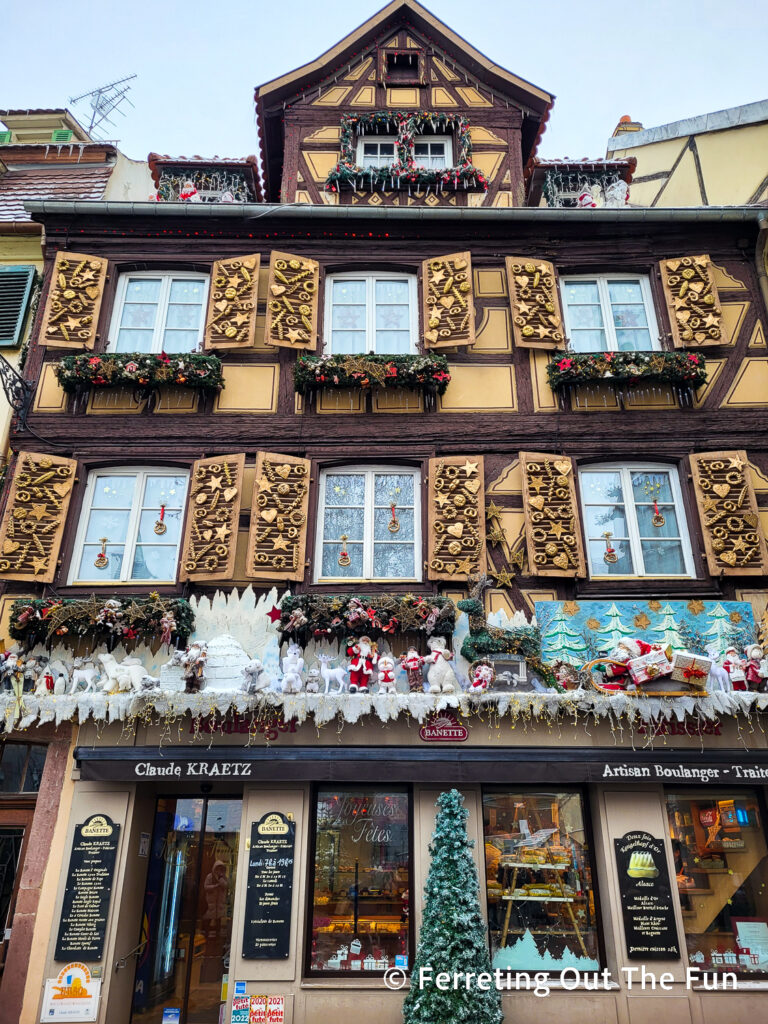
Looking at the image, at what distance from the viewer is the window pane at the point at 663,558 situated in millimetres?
8922

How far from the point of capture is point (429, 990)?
643cm

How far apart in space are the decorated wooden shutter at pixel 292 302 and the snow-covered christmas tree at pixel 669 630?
556cm

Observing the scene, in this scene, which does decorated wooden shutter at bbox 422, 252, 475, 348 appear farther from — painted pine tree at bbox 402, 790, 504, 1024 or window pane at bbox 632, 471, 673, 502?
painted pine tree at bbox 402, 790, 504, 1024

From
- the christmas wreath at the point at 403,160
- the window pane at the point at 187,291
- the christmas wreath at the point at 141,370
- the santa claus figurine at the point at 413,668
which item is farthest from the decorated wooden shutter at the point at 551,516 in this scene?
the window pane at the point at 187,291

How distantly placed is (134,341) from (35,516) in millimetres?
2845

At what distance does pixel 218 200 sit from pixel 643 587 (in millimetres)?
8513

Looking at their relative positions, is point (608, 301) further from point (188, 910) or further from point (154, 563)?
point (188, 910)

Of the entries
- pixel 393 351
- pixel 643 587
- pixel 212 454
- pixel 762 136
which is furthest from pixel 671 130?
pixel 212 454

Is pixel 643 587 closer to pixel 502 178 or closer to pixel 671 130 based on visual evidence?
pixel 502 178

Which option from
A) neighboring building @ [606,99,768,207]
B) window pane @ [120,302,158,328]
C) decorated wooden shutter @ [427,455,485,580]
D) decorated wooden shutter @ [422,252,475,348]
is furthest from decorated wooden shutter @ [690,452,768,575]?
window pane @ [120,302,158,328]

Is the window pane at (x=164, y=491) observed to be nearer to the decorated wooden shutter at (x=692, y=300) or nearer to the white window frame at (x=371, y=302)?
the white window frame at (x=371, y=302)

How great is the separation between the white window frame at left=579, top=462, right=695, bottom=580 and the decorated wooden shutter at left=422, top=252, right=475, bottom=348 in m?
2.46

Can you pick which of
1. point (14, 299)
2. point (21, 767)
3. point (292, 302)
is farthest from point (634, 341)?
point (21, 767)

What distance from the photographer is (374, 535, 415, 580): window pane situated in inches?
350
